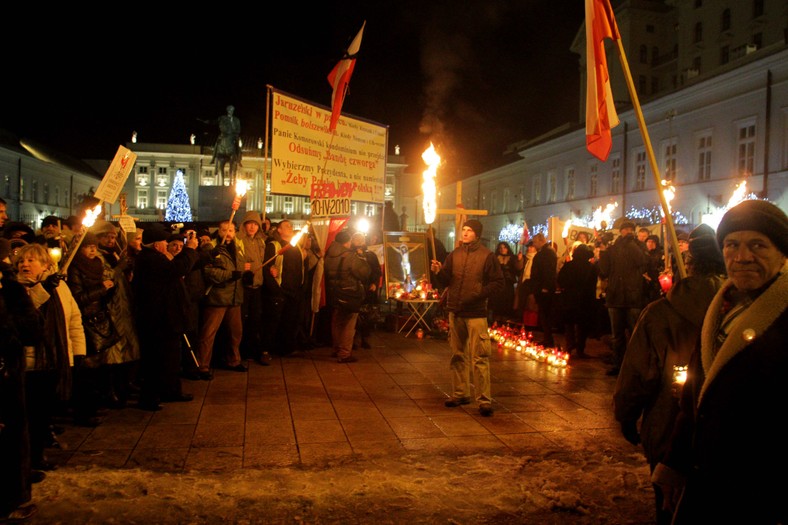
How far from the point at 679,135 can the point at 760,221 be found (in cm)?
3314

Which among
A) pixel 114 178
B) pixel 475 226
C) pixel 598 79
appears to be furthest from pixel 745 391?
pixel 114 178

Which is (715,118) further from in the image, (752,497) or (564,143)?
(752,497)

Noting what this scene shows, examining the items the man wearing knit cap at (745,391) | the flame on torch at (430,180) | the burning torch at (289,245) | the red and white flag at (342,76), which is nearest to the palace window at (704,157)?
the flame on torch at (430,180)

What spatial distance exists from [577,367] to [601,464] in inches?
169

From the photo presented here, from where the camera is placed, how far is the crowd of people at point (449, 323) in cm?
218

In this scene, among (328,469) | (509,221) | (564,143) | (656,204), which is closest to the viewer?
(328,469)

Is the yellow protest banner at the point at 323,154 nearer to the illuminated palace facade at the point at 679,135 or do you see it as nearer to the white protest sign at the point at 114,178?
the white protest sign at the point at 114,178

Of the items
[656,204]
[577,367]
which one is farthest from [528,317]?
[656,204]

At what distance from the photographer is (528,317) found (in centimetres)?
1263

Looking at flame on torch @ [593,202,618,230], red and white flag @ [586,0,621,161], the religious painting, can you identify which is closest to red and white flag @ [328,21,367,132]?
the religious painting

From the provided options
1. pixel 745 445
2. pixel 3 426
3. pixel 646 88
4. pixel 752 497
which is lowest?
pixel 3 426

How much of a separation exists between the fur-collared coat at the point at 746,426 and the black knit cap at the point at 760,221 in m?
0.14

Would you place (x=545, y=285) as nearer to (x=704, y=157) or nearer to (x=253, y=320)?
(x=253, y=320)

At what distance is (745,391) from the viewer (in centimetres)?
214
